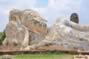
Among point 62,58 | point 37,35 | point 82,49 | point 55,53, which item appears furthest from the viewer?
point 37,35

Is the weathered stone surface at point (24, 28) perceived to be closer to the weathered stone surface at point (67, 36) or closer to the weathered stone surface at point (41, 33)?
the weathered stone surface at point (41, 33)

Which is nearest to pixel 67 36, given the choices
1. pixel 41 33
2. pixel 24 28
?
pixel 41 33

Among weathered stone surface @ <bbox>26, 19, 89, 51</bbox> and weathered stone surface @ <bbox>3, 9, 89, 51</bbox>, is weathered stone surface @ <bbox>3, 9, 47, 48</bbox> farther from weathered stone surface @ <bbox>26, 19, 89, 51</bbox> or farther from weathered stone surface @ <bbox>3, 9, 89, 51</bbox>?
weathered stone surface @ <bbox>26, 19, 89, 51</bbox>

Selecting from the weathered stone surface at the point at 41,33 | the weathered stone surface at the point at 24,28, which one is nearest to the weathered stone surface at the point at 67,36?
the weathered stone surface at the point at 41,33

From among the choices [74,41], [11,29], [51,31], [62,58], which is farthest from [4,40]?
[62,58]

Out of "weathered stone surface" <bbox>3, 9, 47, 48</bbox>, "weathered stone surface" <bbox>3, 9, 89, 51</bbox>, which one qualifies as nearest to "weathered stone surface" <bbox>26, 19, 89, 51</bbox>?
"weathered stone surface" <bbox>3, 9, 89, 51</bbox>

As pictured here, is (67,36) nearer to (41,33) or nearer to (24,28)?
(41,33)

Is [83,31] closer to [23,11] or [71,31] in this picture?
[71,31]

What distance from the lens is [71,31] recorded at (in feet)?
52.5

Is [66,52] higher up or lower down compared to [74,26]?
lower down

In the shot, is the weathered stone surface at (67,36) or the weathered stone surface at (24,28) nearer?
the weathered stone surface at (67,36)

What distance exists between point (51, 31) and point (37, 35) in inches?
27.2

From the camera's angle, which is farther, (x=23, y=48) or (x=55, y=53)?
(x=23, y=48)

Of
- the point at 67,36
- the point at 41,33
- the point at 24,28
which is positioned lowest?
the point at 67,36
